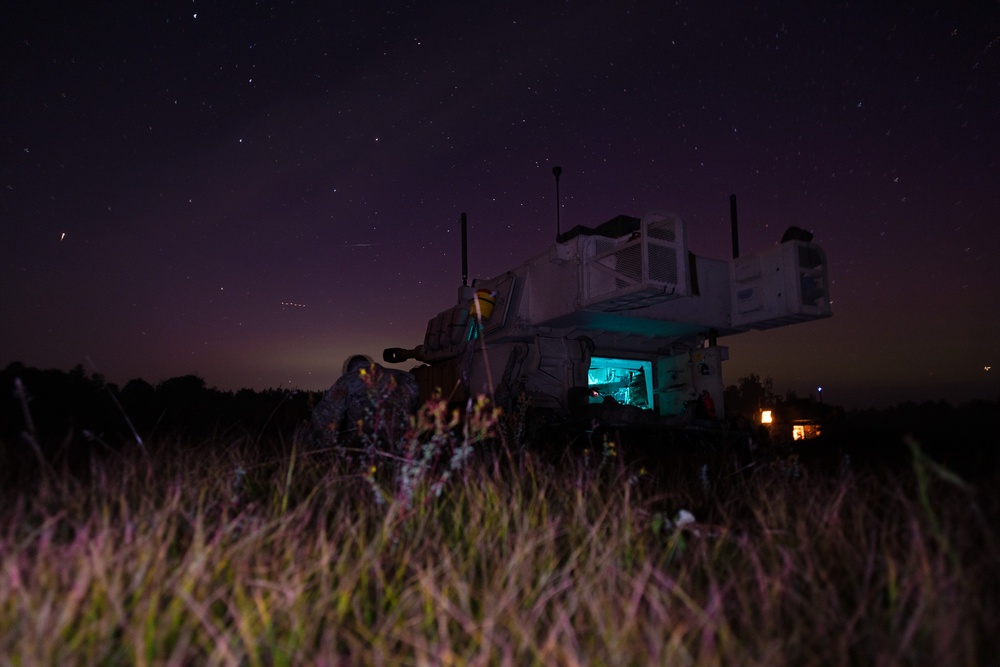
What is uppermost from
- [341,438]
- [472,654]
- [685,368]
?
[685,368]

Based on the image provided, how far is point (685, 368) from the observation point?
37.4 feet

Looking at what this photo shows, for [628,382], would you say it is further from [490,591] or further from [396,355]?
[490,591]

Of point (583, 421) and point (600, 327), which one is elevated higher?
point (600, 327)

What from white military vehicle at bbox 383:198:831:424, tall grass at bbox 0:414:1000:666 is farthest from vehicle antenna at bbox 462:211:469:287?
tall grass at bbox 0:414:1000:666

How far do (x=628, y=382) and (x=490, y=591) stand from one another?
9.99 meters

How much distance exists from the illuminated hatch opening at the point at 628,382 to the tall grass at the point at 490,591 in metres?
7.94

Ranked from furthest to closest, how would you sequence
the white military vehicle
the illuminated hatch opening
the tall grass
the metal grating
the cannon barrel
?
the cannon barrel
the illuminated hatch opening
the white military vehicle
the metal grating
the tall grass

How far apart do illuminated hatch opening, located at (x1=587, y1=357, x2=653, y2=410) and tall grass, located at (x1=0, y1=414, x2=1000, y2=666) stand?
26.1ft

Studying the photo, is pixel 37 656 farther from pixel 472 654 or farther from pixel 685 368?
pixel 685 368

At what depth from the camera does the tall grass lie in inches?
79.8

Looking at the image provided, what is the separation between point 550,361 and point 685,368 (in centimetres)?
247

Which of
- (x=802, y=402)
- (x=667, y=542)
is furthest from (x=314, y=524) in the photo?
(x=802, y=402)

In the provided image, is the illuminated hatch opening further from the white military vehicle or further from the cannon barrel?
the cannon barrel

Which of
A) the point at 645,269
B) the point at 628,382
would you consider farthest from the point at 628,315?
the point at 628,382
